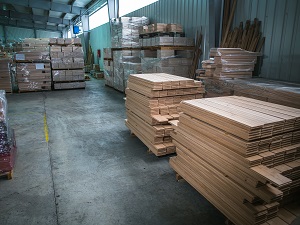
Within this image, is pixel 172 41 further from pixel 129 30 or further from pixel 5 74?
pixel 5 74

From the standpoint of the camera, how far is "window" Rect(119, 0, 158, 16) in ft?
41.2

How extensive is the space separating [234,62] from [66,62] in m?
9.99

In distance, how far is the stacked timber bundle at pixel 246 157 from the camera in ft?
8.10

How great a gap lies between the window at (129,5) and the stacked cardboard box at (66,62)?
3837mm

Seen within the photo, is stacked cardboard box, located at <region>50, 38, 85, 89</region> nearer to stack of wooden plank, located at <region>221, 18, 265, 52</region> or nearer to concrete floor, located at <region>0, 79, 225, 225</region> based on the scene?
concrete floor, located at <region>0, 79, 225, 225</region>

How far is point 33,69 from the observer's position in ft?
40.7

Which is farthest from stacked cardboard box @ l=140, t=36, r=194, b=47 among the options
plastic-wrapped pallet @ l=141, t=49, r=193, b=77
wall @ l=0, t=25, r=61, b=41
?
wall @ l=0, t=25, r=61, b=41

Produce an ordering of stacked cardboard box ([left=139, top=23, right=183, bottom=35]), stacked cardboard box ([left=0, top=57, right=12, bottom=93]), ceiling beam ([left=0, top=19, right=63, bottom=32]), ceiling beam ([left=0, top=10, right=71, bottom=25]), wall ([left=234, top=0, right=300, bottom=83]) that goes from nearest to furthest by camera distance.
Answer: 1. wall ([left=234, top=0, right=300, bottom=83])
2. stacked cardboard box ([left=139, top=23, right=183, bottom=35])
3. stacked cardboard box ([left=0, top=57, right=12, bottom=93])
4. ceiling beam ([left=0, top=10, right=71, bottom=25])
5. ceiling beam ([left=0, top=19, right=63, bottom=32])

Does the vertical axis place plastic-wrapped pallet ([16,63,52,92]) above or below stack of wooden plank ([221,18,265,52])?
below

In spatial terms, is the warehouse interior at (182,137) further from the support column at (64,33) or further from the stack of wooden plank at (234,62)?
the support column at (64,33)

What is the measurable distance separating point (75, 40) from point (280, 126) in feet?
41.5

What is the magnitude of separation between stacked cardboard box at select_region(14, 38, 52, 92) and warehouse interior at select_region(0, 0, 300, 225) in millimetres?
2486

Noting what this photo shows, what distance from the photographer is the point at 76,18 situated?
26.3m

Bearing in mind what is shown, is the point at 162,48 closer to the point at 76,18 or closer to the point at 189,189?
the point at 189,189
